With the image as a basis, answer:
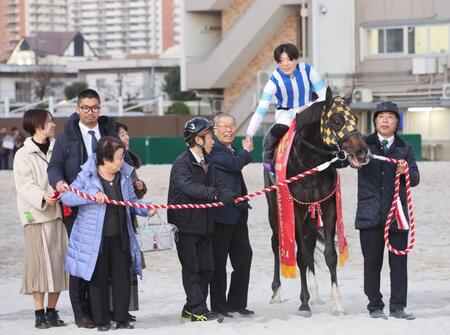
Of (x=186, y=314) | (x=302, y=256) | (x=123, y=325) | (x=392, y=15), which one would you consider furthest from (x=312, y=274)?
(x=392, y=15)

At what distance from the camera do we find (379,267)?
34.5 ft

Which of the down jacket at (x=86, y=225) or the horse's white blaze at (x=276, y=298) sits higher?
the down jacket at (x=86, y=225)

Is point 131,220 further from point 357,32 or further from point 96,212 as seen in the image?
point 357,32

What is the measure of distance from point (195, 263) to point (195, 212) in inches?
18.3

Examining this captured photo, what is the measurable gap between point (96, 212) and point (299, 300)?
2910mm

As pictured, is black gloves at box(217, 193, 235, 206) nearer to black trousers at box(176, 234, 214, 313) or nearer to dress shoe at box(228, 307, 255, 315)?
black trousers at box(176, 234, 214, 313)

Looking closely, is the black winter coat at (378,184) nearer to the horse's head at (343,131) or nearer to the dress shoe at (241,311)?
the horse's head at (343,131)

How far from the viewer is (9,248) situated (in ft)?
56.1

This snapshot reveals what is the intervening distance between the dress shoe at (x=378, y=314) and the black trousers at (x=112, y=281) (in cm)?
221

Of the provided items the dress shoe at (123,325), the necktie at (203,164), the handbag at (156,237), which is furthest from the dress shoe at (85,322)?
the necktie at (203,164)

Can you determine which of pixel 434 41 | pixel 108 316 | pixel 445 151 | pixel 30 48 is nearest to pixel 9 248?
pixel 108 316

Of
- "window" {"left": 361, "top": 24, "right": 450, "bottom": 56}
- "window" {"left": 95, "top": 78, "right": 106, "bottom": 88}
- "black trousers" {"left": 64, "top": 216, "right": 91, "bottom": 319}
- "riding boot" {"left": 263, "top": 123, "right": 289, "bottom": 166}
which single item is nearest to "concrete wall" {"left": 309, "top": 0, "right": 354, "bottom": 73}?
"window" {"left": 361, "top": 24, "right": 450, "bottom": 56}

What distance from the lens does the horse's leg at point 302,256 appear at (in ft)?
35.6

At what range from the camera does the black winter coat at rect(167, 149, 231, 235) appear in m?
10.1
